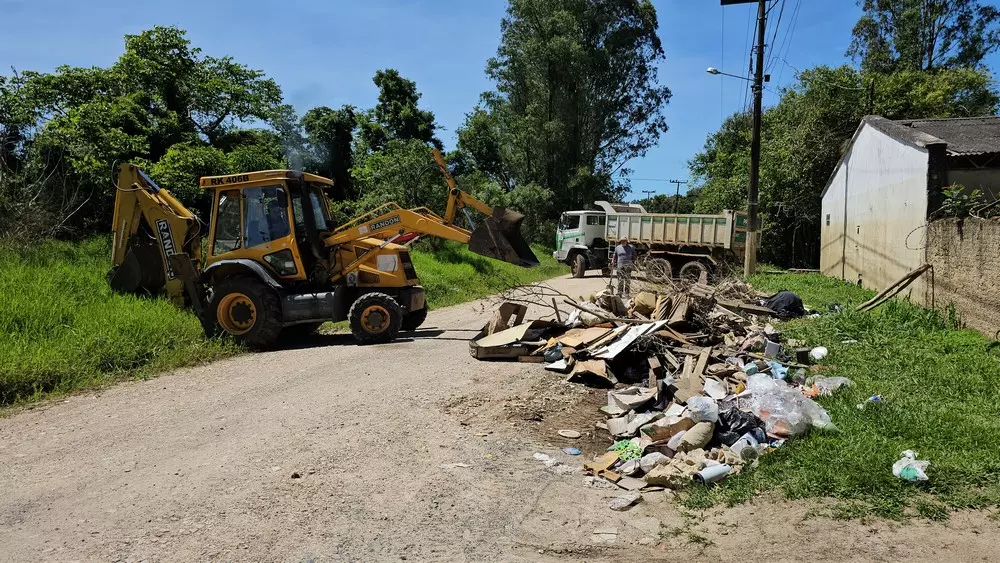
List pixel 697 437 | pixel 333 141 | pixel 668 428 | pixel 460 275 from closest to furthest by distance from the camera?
pixel 697 437
pixel 668 428
pixel 460 275
pixel 333 141

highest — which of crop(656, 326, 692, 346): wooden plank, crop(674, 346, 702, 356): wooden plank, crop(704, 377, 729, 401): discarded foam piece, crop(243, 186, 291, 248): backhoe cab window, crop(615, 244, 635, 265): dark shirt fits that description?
crop(243, 186, 291, 248): backhoe cab window

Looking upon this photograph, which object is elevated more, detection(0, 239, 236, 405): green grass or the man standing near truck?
the man standing near truck

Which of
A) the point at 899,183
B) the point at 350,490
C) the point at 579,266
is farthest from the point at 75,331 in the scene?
the point at 579,266

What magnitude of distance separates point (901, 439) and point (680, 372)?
2480 millimetres

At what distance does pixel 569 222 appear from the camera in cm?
2298

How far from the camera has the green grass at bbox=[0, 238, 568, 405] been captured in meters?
7.13

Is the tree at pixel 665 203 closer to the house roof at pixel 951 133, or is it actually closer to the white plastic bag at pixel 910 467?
the house roof at pixel 951 133

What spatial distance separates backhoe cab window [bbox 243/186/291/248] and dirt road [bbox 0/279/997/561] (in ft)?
10.7

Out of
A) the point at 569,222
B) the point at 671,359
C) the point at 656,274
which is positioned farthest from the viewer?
the point at 569,222

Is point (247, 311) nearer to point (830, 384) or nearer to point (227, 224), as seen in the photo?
point (227, 224)

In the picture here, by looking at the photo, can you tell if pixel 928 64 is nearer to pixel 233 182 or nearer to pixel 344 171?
pixel 344 171

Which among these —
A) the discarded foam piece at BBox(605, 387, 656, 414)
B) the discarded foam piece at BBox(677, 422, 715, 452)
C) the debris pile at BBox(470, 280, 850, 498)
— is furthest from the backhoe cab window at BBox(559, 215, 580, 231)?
the discarded foam piece at BBox(677, 422, 715, 452)

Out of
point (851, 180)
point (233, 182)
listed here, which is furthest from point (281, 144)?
point (851, 180)

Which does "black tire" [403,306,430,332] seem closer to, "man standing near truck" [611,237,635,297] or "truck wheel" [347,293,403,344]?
"truck wheel" [347,293,403,344]
